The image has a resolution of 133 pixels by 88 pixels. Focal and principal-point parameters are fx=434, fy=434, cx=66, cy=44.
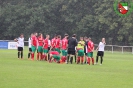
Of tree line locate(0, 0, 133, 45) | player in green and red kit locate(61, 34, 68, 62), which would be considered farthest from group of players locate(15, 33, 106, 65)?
tree line locate(0, 0, 133, 45)

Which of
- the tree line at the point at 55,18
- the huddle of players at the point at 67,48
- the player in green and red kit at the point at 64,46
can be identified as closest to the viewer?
the huddle of players at the point at 67,48

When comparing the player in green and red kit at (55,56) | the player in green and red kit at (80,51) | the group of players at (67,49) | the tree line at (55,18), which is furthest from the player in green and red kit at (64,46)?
the tree line at (55,18)

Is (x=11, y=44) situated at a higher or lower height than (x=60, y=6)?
lower

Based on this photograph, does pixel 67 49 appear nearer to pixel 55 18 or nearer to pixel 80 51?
pixel 80 51

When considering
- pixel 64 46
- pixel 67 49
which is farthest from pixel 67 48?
pixel 64 46

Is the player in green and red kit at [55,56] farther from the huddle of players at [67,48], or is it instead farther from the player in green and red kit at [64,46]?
the player in green and red kit at [64,46]

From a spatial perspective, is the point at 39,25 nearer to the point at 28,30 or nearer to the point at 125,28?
the point at 28,30

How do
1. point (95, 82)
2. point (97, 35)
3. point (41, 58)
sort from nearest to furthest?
point (95, 82) → point (41, 58) → point (97, 35)

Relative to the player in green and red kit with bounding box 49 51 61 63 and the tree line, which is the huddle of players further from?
the tree line

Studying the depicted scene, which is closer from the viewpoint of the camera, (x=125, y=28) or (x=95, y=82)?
(x=95, y=82)

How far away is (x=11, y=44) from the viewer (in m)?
60.8

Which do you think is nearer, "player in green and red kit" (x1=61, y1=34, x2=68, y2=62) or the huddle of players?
the huddle of players

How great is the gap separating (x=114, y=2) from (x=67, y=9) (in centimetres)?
1125

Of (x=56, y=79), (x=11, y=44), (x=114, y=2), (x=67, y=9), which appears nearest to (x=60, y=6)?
(x=67, y=9)
